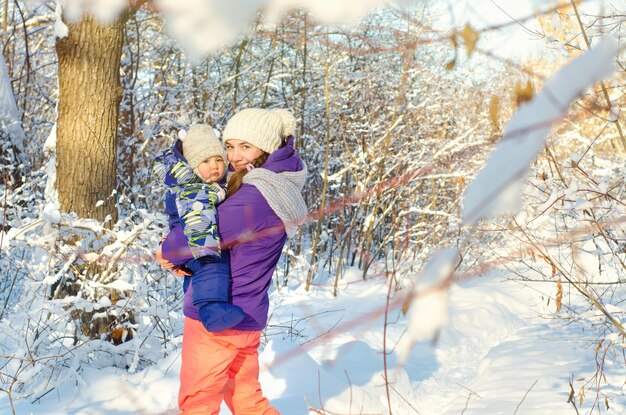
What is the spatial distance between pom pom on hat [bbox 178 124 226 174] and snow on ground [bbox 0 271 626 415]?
0.70 meters

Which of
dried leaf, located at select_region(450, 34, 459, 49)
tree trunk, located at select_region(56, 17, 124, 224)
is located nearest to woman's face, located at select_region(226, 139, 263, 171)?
dried leaf, located at select_region(450, 34, 459, 49)

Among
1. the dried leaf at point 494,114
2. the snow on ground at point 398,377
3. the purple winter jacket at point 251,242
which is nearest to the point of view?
the dried leaf at point 494,114

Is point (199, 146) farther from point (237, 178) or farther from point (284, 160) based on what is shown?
point (284, 160)

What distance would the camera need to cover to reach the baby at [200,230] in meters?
2.18

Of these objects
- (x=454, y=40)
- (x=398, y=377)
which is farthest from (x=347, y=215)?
(x=454, y=40)

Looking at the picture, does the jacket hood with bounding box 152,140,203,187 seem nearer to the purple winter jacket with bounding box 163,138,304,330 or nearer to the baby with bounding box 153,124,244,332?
the baby with bounding box 153,124,244,332

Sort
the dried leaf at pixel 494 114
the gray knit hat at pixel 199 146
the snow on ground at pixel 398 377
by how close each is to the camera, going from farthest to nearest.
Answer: the snow on ground at pixel 398 377
the gray knit hat at pixel 199 146
the dried leaf at pixel 494 114

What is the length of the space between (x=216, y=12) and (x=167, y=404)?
2.87m

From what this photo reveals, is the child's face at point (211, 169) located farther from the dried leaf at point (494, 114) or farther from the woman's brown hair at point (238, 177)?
the dried leaf at point (494, 114)

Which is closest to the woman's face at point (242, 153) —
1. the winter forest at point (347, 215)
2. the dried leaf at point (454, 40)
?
the winter forest at point (347, 215)

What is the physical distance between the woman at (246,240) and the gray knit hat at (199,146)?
6cm

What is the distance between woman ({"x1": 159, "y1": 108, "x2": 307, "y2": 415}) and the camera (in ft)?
7.47

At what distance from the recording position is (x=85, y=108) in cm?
411

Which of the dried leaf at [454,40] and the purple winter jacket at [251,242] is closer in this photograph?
the dried leaf at [454,40]
